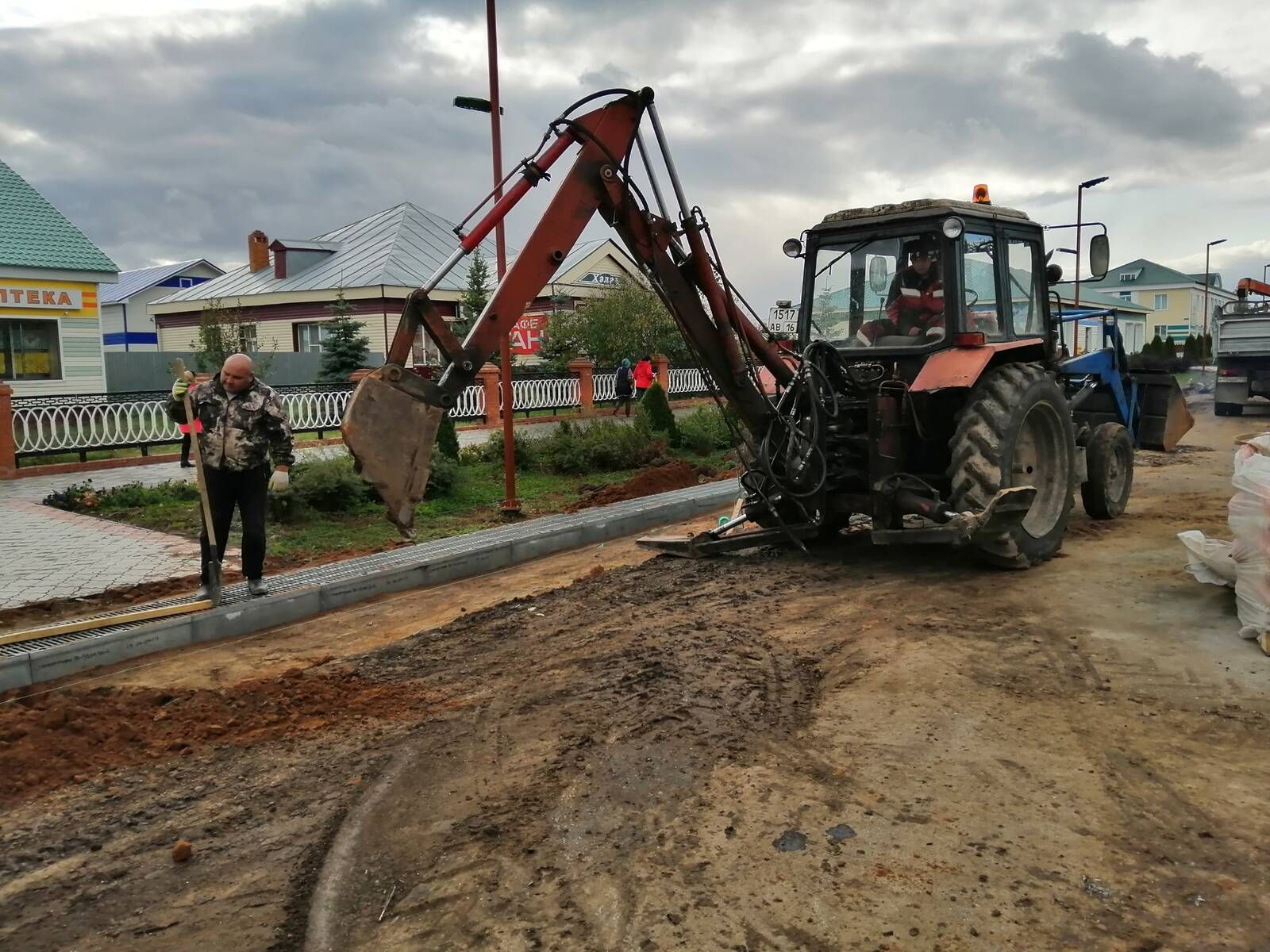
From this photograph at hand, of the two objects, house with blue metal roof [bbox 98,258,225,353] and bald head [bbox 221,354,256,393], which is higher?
house with blue metal roof [bbox 98,258,225,353]

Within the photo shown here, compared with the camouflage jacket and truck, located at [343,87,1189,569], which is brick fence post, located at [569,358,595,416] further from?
the camouflage jacket

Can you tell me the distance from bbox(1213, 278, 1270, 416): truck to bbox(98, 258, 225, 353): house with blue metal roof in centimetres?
4057

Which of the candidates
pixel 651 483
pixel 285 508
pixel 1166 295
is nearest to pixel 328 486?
pixel 285 508

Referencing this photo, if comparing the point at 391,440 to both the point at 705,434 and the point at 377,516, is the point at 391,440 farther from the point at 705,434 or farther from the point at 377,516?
the point at 705,434

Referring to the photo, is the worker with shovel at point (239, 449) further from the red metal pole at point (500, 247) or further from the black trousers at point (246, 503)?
the red metal pole at point (500, 247)

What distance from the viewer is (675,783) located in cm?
403

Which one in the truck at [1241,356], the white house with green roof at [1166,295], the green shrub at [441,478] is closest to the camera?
the green shrub at [441,478]

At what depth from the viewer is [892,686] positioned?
508cm

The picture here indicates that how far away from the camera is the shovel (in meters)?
6.84

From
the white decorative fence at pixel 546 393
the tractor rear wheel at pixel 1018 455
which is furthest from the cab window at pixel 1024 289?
the white decorative fence at pixel 546 393

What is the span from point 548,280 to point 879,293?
2.82 metres

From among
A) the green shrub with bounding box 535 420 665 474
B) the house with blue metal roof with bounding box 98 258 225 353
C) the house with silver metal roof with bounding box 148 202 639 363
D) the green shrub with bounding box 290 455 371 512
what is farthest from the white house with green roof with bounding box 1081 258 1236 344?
the green shrub with bounding box 290 455 371 512

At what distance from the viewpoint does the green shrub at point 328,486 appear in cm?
1055

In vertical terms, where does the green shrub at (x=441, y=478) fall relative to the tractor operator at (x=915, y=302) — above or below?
below
